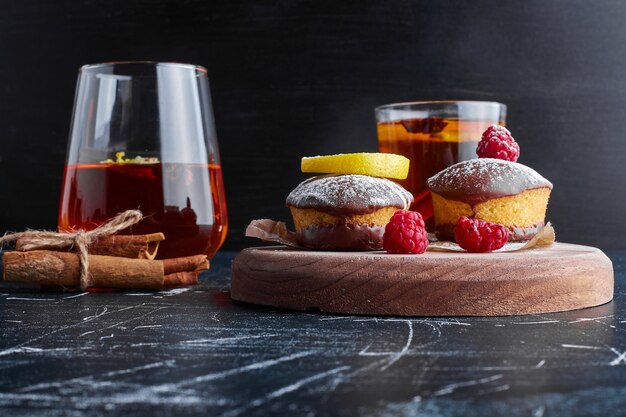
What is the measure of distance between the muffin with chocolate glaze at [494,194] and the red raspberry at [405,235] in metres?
0.16

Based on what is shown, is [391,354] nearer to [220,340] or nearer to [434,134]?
[220,340]

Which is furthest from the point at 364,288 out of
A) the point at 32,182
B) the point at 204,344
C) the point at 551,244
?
the point at 32,182

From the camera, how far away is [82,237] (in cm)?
123

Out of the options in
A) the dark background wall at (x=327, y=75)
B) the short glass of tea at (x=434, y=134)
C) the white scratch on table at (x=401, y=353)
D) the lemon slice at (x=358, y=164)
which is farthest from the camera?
the dark background wall at (x=327, y=75)

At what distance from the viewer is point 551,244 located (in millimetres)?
1239

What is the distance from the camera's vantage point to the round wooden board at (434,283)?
98 centimetres

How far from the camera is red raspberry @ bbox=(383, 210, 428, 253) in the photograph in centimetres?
104

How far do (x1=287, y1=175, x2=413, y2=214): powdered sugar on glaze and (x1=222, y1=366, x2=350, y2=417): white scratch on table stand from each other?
0.44 m

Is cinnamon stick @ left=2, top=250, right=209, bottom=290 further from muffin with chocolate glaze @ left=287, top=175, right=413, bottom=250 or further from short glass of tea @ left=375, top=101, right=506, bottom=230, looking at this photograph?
short glass of tea @ left=375, top=101, right=506, bottom=230

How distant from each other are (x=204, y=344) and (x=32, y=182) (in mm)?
1482

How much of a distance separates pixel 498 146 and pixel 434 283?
402 millimetres

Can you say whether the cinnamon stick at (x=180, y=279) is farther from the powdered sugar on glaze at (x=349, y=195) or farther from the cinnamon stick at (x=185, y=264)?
the powdered sugar on glaze at (x=349, y=195)

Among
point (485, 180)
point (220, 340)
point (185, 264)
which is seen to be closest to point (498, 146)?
point (485, 180)

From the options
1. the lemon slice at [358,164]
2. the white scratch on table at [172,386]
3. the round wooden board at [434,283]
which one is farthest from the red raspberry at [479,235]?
the white scratch on table at [172,386]
